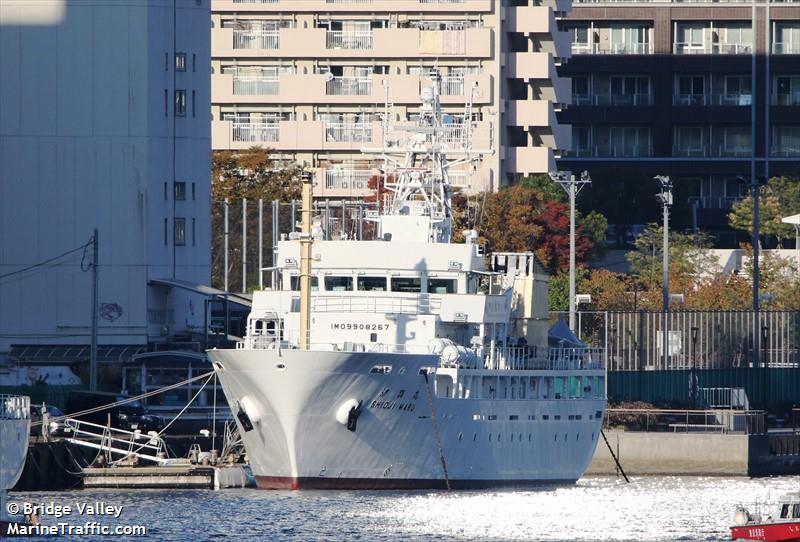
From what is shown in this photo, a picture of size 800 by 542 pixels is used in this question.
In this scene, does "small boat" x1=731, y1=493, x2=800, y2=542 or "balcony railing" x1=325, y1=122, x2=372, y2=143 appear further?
"balcony railing" x1=325, y1=122, x2=372, y2=143

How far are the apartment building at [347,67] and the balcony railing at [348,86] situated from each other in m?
0.06

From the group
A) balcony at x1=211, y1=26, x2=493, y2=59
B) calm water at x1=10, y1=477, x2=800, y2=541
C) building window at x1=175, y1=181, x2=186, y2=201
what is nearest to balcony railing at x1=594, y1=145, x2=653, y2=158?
balcony at x1=211, y1=26, x2=493, y2=59

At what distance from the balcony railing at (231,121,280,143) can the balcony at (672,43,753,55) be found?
41.3 m

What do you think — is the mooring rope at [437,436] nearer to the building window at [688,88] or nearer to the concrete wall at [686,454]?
the concrete wall at [686,454]

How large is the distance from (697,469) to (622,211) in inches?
2753

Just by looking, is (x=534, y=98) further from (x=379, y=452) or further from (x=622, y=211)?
(x=379, y=452)

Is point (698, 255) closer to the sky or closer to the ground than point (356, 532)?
closer to the sky

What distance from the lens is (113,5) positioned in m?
103

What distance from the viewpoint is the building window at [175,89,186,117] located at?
107m

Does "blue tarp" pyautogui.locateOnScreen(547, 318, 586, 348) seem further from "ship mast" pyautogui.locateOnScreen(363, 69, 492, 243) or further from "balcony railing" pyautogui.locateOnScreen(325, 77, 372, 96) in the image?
"balcony railing" pyautogui.locateOnScreen(325, 77, 372, 96)

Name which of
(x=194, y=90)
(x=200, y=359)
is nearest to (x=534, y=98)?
(x=194, y=90)

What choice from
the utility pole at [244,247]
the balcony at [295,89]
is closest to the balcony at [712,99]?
the balcony at [295,89]

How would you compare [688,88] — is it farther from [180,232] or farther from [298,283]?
[298,283]

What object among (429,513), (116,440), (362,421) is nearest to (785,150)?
(116,440)
